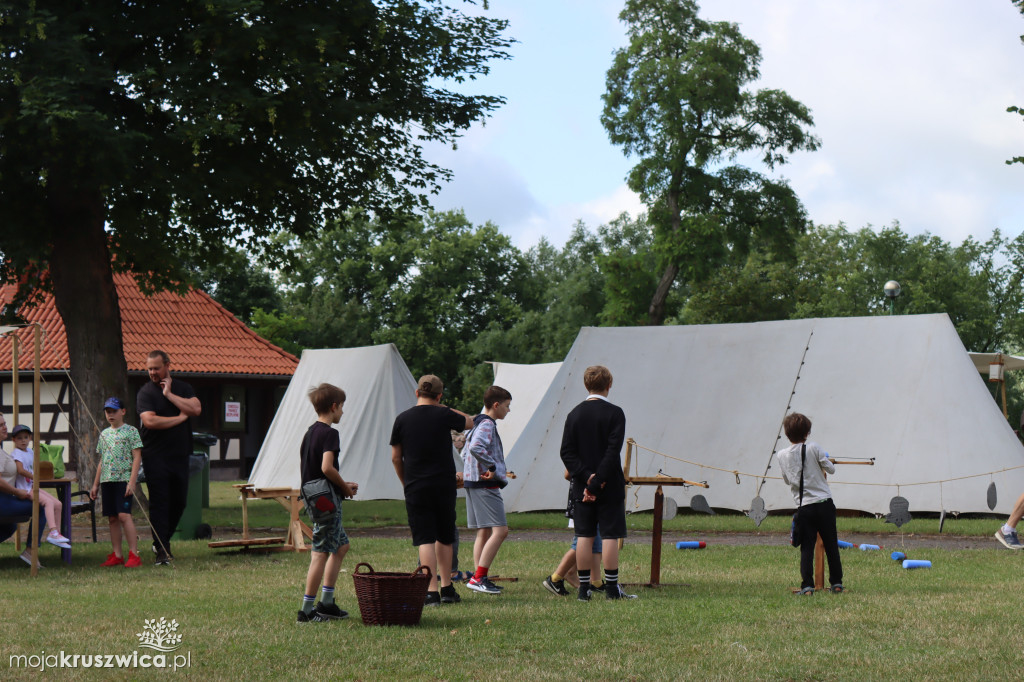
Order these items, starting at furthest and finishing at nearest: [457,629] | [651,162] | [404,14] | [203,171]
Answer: [651,162], [404,14], [203,171], [457,629]

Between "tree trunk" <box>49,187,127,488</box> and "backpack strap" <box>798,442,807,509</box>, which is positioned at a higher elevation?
"tree trunk" <box>49,187,127,488</box>

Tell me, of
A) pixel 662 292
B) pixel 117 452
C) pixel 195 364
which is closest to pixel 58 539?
pixel 117 452

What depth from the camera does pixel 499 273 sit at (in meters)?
53.4

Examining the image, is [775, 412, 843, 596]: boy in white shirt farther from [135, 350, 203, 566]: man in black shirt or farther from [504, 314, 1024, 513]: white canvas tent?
[504, 314, 1024, 513]: white canvas tent

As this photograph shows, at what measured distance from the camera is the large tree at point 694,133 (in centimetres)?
3047

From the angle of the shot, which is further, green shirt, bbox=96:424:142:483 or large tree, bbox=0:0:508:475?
large tree, bbox=0:0:508:475

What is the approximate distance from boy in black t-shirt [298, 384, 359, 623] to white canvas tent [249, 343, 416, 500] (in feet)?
35.4

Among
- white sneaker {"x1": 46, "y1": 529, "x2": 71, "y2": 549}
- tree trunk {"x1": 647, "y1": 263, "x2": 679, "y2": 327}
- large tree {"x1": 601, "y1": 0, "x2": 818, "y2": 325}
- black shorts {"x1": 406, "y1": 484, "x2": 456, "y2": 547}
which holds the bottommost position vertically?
white sneaker {"x1": 46, "y1": 529, "x2": 71, "y2": 549}

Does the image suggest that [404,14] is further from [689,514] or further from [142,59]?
[689,514]

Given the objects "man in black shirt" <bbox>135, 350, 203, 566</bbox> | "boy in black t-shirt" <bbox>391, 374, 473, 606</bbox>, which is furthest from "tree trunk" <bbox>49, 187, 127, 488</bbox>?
"boy in black t-shirt" <bbox>391, 374, 473, 606</bbox>

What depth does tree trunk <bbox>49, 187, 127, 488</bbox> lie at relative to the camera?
1457 cm

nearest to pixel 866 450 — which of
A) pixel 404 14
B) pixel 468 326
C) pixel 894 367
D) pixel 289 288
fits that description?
pixel 894 367

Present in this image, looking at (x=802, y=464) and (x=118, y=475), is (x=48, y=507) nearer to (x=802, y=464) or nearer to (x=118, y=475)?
(x=118, y=475)

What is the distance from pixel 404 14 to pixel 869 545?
9.17 m
